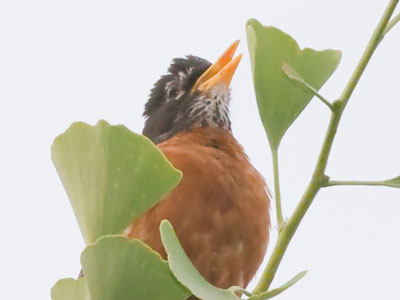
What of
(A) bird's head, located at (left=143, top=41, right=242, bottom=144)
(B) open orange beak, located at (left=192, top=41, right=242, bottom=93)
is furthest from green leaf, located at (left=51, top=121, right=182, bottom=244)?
(A) bird's head, located at (left=143, top=41, right=242, bottom=144)

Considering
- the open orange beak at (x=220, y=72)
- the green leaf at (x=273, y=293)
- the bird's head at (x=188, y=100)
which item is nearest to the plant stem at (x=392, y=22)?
the green leaf at (x=273, y=293)

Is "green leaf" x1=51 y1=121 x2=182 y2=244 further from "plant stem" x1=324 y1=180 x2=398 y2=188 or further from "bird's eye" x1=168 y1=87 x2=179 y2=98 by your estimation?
"bird's eye" x1=168 y1=87 x2=179 y2=98

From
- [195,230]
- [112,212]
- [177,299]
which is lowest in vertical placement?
[195,230]

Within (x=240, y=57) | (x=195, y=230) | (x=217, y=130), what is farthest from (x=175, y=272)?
(x=217, y=130)

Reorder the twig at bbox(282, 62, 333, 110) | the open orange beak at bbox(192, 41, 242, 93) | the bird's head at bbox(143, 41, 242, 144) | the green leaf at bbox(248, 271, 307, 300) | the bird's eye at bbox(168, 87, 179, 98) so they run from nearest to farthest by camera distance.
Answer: the green leaf at bbox(248, 271, 307, 300) → the twig at bbox(282, 62, 333, 110) → the open orange beak at bbox(192, 41, 242, 93) → the bird's head at bbox(143, 41, 242, 144) → the bird's eye at bbox(168, 87, 179, 98)

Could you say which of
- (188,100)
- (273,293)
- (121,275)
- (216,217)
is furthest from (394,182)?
(188,100)

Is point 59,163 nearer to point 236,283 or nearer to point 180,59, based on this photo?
point 236,283
